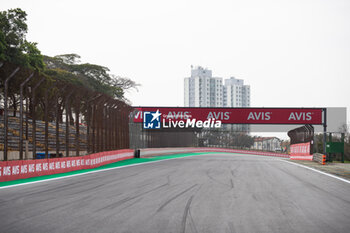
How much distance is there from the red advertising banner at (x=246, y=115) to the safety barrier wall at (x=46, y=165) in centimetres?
1419

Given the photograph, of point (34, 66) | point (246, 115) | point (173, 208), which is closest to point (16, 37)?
point (34, 66)

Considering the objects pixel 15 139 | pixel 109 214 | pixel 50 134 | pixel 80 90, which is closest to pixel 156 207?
pixel 109 214

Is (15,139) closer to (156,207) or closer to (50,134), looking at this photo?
(50,134)

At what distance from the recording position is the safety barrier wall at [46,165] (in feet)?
43.3

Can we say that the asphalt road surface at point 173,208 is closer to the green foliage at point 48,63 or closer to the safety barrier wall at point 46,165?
the safety barrier wall at point 46,165

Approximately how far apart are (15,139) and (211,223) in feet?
74.6

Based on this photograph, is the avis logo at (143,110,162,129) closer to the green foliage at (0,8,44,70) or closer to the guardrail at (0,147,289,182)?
the guardrail at (0,147,289,182)

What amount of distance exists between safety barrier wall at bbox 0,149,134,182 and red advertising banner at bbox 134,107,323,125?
14194 millimetres

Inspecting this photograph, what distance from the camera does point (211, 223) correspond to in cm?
627

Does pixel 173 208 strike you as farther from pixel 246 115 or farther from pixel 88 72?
pixel 88 72

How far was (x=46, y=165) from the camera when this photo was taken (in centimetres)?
1566

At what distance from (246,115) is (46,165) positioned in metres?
24.9

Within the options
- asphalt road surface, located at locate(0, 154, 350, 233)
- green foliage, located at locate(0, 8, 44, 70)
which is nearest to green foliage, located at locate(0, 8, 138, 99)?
green foliage, located at locate(0, 8, 44, 70)

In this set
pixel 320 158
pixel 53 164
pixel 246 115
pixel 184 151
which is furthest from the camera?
pixel 184 151
